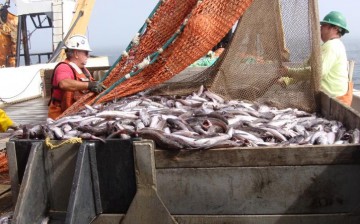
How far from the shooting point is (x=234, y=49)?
21.4ft

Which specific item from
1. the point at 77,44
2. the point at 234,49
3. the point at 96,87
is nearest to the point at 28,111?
the point at 77,44

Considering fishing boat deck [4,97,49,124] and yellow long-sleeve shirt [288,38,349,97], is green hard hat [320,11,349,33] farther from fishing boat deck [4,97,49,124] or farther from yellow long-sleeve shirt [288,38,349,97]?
fishing boat deck [4,97,49,124]

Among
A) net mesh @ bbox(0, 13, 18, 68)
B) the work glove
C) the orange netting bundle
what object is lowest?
the work glove

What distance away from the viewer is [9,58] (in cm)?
2139

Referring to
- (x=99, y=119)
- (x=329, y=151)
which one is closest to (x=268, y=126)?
(x=329, y=151)

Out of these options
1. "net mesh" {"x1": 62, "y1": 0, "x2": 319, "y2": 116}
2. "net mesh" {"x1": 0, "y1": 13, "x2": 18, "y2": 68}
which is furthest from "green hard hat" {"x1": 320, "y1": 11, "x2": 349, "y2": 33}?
"net mesh" {"x1": 0, "y1": 13, "x2": 18, "y2": 68}

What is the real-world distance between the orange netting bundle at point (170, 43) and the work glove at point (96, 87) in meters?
0.09

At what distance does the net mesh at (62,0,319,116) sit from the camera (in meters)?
5.62

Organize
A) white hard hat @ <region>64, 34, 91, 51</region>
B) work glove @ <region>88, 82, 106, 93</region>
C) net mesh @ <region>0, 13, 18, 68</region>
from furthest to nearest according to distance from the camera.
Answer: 1. net mesh @ <region>0, 13, 18, 68</region>
2. white hard hat @ <region>64, 34, 91, 51</region>
3. work glove @ <region>88, 82, 106, 93</region>

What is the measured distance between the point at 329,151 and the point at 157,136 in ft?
4.74

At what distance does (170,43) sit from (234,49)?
4.16 ft

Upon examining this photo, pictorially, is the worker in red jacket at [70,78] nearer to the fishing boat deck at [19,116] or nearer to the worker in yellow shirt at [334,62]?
the fishing boat deck at [19,116]

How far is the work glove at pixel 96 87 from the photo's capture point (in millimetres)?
6043

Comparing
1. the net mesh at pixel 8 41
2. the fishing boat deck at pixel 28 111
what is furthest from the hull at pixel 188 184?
the net mesh at pixel 8 41
